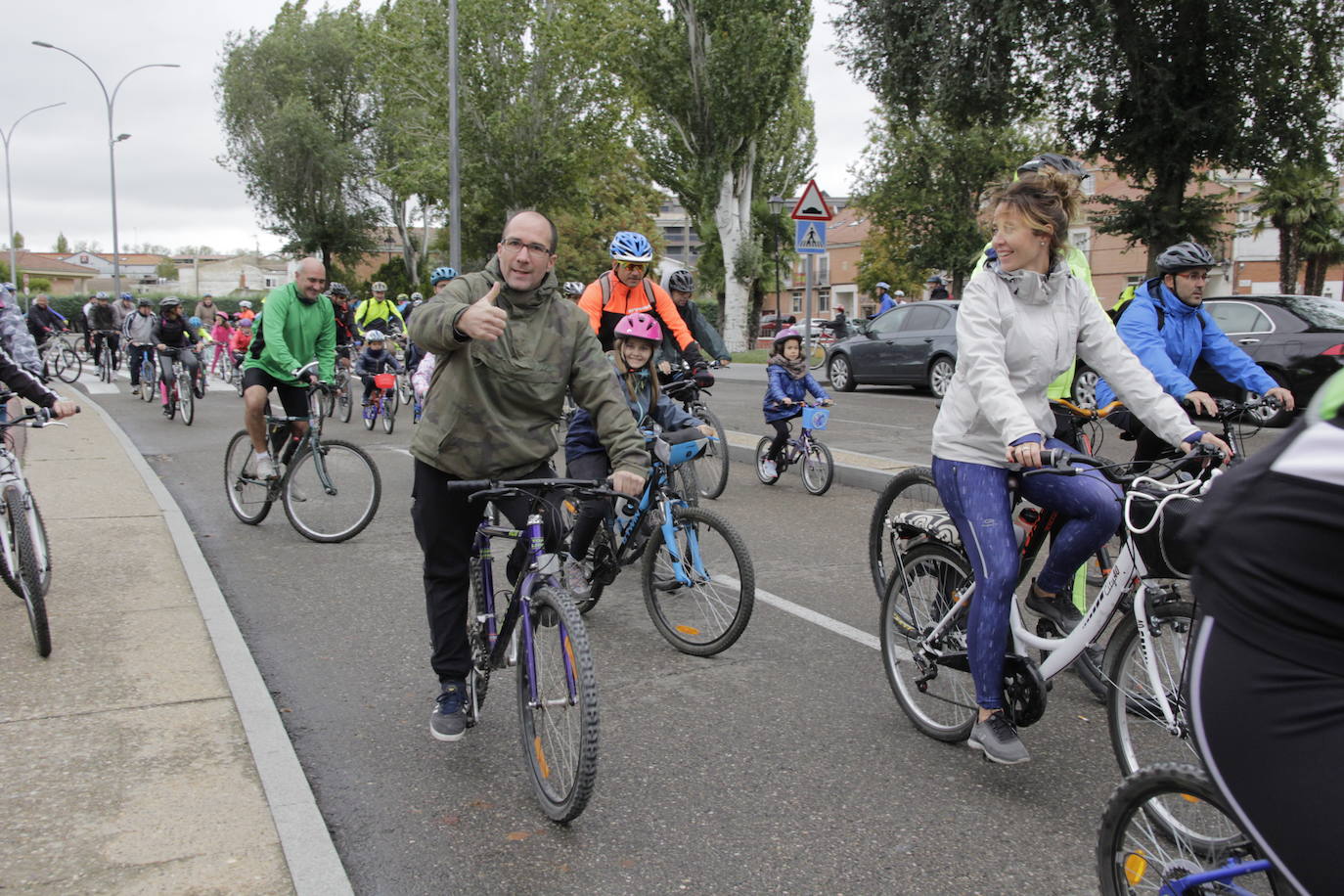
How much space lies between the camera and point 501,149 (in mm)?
35844

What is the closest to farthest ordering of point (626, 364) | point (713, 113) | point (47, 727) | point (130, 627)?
point (47, 727) < point (130, 627) < point (626, 364) < point (713, 113)

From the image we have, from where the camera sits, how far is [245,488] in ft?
26.0

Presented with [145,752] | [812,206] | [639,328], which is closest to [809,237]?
[812,206]

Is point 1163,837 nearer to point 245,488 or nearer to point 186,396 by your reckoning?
point 245,488

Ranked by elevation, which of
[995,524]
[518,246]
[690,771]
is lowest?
[690,771]

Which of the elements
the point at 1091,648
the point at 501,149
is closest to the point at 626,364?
the point at 1091,648

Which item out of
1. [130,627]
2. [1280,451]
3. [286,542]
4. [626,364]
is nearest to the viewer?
[1280,451]

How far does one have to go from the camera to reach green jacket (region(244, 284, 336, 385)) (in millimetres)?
7363

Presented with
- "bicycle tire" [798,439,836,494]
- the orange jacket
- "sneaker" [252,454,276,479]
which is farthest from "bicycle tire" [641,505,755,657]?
"bicycle tire" [798,439,836,494]

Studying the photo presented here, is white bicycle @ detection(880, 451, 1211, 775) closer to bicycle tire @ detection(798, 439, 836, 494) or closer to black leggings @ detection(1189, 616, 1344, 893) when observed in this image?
black leggings @ detection(1189, 616, 1344, 893)

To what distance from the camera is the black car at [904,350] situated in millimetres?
17672

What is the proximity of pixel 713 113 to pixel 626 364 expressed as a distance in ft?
89.7

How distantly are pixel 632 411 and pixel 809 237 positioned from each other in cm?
1078

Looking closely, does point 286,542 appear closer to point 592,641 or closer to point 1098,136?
point 592,641
